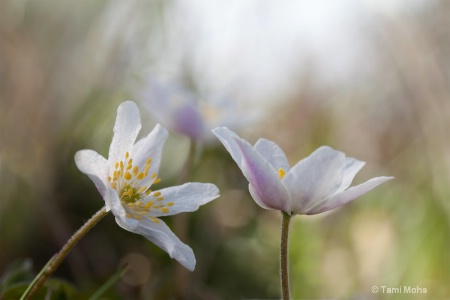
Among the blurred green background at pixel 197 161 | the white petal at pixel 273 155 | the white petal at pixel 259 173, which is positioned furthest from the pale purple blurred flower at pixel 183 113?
the white petal at pixel 259 173

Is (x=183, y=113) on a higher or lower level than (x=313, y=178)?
higher

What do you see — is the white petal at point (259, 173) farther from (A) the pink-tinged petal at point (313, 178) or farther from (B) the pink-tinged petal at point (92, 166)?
(B) the pink-tinged petal at point (92, 166)

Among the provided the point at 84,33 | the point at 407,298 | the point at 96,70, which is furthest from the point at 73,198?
the point at 407,298

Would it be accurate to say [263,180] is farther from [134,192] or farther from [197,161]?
[197,161]

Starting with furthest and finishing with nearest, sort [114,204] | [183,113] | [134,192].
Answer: [183,113] < [134,192] < [114,204]

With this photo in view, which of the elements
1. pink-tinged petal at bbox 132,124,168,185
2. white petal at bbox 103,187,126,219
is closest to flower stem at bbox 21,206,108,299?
white petal at bbox 103,187,126,219

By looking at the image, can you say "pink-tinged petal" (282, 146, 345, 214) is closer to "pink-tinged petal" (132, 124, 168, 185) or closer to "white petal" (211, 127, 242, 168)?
"white petal" (211, 127, 242, 168)

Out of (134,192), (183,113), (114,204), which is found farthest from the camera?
(183,113)

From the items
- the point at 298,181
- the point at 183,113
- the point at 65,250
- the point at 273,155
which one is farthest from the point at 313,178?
the point at 183,113
